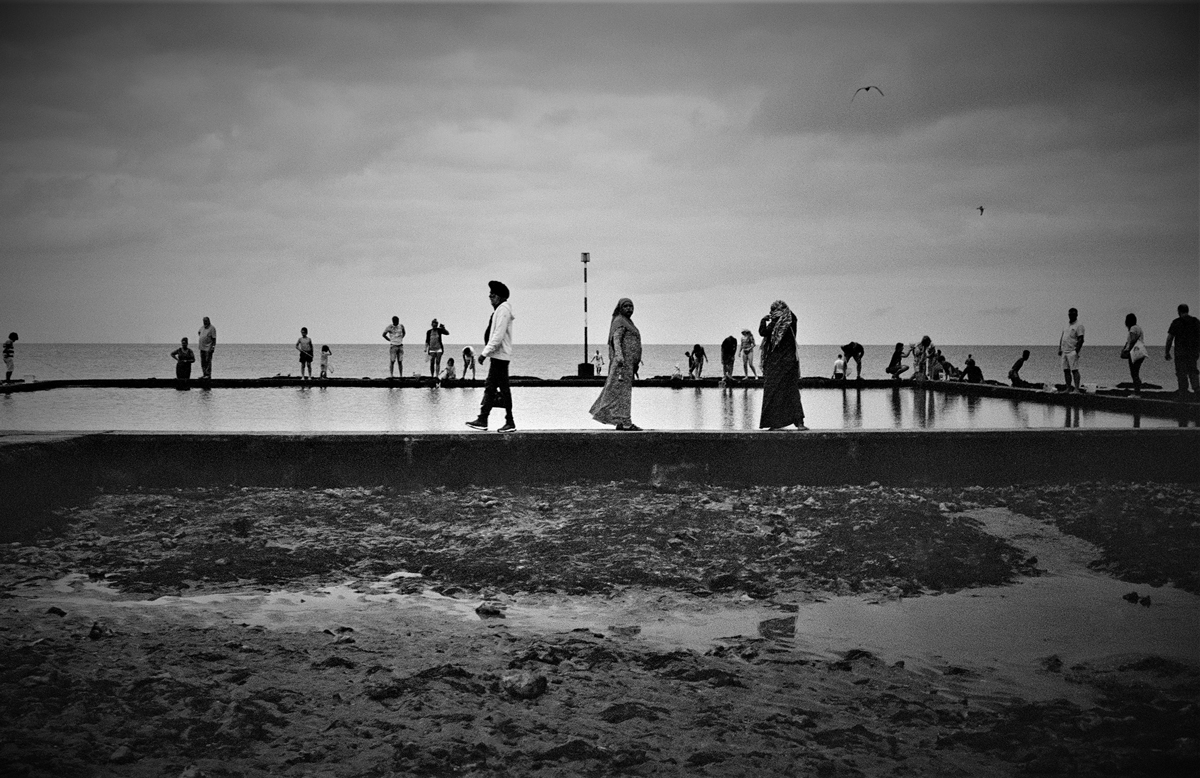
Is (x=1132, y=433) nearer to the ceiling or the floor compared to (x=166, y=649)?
nearer to the ceiling

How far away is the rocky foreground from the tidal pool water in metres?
3.44

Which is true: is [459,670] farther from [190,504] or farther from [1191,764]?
[190,504]

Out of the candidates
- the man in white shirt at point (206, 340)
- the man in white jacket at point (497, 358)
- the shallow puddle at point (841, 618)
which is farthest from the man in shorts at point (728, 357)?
the shallow puddle at point (841, 618)

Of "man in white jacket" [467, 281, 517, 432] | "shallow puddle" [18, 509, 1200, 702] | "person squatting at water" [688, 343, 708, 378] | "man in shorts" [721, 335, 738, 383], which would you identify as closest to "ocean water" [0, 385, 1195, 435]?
"man in white jacket" [467, 281, 517, 432]

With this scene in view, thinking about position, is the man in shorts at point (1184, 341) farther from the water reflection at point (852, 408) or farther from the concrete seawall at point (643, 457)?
the concrete seawall at point (643, 457)

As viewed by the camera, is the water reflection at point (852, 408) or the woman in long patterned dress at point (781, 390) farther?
the water reflection at point (852, 408)

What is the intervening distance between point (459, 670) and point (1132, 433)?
8.31m

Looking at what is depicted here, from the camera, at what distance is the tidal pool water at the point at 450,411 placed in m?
16.2

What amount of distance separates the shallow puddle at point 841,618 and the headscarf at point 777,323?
5433 mm

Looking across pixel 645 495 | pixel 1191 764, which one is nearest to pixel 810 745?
pixel 1191 764

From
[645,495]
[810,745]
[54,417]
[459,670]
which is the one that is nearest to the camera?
[810,745]

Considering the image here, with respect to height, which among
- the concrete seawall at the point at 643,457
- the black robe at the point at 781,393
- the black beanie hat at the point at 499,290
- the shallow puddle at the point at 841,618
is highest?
the black beanie hat at the point at 499,290

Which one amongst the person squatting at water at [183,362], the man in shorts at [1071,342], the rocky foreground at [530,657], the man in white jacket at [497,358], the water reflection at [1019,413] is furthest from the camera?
the person squatting at water at [183,362]

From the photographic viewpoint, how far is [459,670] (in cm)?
529
